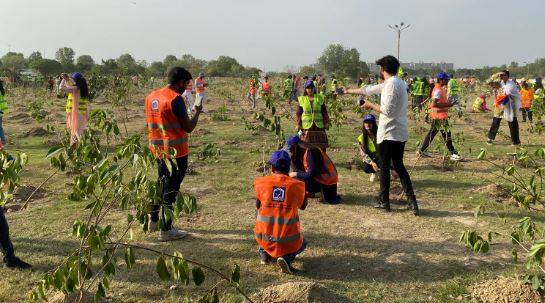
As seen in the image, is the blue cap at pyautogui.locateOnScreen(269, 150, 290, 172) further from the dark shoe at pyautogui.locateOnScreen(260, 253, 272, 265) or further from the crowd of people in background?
the dark shoe at pyautogui.locateOnScreen(260, 253, 272, 265)

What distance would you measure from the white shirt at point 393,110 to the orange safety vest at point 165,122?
81.4 inches

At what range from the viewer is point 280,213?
3709 mm

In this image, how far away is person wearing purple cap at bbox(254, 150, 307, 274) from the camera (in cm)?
370

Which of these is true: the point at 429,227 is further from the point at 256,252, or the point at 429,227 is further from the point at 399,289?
the point at 256,252

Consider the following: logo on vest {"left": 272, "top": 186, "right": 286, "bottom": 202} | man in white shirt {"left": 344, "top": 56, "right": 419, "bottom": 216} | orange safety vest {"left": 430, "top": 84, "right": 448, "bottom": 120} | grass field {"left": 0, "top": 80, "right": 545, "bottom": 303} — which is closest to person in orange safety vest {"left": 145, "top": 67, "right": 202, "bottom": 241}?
grass field {"left": 0, "top": 80, "right": 545, "bottom": 303}

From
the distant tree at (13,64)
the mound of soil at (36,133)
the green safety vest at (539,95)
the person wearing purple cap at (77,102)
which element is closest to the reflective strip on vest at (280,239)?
the person wearing purple cap at (77,102)

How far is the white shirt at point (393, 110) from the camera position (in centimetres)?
480

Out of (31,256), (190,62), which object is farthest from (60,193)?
(190,62)

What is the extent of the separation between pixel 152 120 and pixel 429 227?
10.1ft

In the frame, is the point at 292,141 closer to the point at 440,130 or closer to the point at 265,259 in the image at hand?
the point at 265,259

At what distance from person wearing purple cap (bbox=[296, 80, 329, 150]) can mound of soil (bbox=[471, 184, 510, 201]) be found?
2.15 m

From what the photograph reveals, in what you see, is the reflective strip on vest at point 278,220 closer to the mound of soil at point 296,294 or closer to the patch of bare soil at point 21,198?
the mound of soil at point 296,294

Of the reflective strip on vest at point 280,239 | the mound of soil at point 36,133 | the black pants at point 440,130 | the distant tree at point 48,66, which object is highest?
the distant tree at point 48,66

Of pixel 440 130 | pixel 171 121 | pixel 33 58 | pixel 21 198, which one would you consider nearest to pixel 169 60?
pixel 33 58
